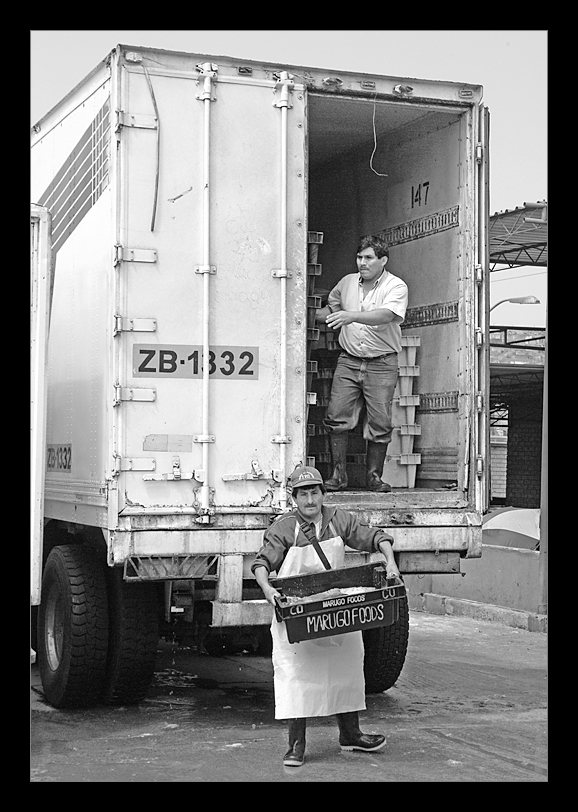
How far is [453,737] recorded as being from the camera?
7.05 m

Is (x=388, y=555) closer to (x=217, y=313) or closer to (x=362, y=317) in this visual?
(x=217, y=313)

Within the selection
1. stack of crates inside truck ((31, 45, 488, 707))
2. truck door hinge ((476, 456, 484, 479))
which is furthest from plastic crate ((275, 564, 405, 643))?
truck door hinge ((476, 456, 484, 479))

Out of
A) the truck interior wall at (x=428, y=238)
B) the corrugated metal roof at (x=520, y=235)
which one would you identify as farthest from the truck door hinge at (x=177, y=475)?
the corrugated metal roof at (x=520, y=235)

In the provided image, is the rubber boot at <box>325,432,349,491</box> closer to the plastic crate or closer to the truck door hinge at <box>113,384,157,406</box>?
the truck door hinge at <box>113,384,157,406</box>

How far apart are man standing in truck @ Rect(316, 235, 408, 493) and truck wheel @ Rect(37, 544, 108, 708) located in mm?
1729

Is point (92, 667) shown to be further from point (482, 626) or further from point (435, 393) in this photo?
point (482, 626)

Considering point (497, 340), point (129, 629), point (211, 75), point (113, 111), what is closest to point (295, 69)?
point (211, 75)

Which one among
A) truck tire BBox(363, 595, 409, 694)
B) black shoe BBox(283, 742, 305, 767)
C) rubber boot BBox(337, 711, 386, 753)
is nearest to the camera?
black shoe BBox(283, 742, 305, 767)

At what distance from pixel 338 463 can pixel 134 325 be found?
6.21 feet

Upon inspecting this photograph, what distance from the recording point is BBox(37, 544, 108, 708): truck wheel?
741 cm

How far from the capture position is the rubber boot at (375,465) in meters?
7.77

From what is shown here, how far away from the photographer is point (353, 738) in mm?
6438

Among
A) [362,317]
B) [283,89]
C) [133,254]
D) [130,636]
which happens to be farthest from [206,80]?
[130,636]

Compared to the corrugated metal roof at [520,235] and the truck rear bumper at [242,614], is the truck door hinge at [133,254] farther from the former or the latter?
the corrugated metal roof at [520,235]
